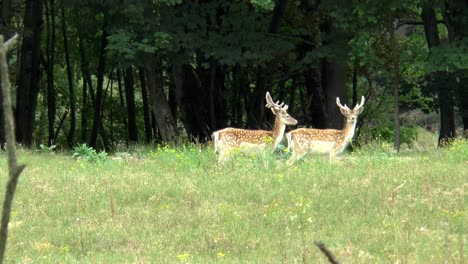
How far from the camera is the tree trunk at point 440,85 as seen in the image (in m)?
25.5

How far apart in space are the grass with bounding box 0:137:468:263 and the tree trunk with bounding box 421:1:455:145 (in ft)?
36.5

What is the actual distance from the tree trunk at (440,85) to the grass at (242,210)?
36.5 feet

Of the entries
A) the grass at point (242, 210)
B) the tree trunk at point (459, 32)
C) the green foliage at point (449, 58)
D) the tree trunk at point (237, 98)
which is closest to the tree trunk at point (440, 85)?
the tree trunk at point (459, 32)

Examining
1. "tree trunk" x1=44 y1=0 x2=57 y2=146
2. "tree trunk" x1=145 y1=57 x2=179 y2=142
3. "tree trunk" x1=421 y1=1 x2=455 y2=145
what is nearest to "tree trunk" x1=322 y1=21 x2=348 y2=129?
"tree trunk" x1=421 y1=1 x2=455 y2=145

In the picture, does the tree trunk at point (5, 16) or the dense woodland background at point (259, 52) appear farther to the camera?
the tree trunk at point (5, 16)

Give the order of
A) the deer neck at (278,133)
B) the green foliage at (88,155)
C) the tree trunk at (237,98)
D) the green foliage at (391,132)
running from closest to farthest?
1. the deer neck at (278,133)
2. the green foliage at (88,155)
3. the tree trunk at (237,98)
4. the green foliage at (391,132)

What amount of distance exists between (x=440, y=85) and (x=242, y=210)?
52.5ft

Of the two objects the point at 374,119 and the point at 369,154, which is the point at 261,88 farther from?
the point at 369,154

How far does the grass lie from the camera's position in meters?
8.64

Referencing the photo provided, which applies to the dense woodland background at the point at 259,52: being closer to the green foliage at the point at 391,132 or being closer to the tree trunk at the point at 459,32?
the tree trunk at the point at 459,32

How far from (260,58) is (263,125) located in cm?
636

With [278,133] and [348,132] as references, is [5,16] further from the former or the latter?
[348,132]

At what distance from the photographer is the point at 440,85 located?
25.4m

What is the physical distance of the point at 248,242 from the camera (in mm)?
9148
